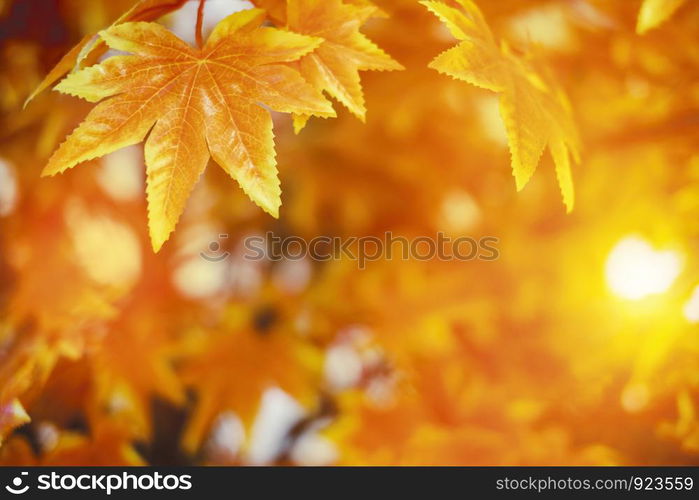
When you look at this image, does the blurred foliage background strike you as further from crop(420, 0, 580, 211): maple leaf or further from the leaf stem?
the leaf stem

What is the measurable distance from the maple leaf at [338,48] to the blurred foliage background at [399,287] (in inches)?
14.0

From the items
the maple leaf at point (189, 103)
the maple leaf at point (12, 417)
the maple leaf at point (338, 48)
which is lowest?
the maple leaf at point (12, 417)

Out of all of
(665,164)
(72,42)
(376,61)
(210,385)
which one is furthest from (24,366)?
(665,164)

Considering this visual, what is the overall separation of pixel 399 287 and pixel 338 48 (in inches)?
41.6

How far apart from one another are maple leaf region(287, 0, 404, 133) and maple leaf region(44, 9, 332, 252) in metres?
0.05

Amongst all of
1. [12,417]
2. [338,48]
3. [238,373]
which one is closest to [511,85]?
[338,48]

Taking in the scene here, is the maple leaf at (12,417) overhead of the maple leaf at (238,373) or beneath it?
beneath

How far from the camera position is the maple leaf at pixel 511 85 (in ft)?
2.16

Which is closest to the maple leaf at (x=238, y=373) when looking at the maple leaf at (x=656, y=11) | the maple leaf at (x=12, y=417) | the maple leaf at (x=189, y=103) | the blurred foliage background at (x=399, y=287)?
the blurred foliage background at (x=399, y=287)

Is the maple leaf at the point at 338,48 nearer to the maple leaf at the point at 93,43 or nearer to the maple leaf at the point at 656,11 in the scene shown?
the maple leaf at the point at 93,43

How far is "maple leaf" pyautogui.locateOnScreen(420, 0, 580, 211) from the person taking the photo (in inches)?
25.9

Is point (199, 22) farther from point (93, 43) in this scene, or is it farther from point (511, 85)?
point (511, 85)

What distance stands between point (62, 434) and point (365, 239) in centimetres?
114

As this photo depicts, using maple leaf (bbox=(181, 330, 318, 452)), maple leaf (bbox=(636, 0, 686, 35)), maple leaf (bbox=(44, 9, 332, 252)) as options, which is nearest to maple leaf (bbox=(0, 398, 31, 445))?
maple leaf (bbox=(44, 9, 332, 252))
